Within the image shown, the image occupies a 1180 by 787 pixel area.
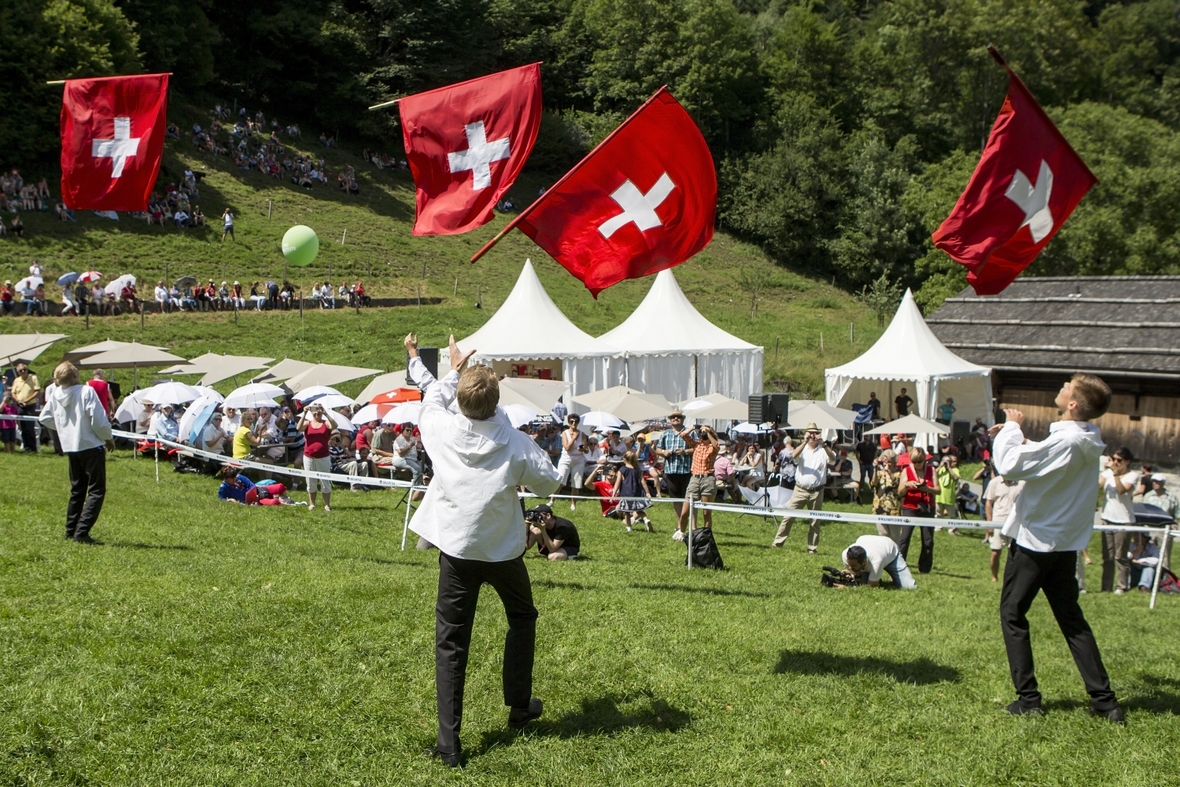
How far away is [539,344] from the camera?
22.3 m

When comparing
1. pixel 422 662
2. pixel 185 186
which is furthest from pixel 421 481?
pixel 185 186

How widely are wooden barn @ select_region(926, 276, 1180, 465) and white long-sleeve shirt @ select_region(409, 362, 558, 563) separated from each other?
23077mm

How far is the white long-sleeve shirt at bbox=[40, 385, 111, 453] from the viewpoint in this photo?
8156mm

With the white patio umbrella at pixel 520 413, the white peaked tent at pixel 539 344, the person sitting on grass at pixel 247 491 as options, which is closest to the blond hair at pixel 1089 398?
the person sitting on grass at pixel 247 491

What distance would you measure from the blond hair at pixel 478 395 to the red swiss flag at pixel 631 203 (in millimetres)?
3084

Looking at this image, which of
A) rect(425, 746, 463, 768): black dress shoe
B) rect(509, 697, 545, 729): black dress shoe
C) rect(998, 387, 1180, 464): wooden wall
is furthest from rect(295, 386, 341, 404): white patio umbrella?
rect(998, 387, 1180, 464): wooden wall

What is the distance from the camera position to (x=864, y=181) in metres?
54.6

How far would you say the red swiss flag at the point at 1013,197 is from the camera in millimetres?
7848

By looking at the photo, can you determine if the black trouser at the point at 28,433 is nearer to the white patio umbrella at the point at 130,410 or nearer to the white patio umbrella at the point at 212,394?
the white patio umbrella at the point at 130,410

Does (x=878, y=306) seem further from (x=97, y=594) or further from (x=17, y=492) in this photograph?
(x=97, y=594)

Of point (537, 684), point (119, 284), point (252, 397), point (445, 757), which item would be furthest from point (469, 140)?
point (119, 284)

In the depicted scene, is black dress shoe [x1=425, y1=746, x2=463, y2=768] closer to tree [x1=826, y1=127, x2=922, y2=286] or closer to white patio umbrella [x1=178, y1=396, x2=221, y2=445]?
white patio umbrella [x1=178, y1=396, x2=221, y2=445]

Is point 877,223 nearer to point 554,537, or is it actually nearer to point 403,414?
point 403,414

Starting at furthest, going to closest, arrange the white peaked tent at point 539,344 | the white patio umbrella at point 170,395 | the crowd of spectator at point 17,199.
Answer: the crowd of spectator at point 17,199
the white peaked tent at point 539,344
the white patio umbrella at point 170,395
